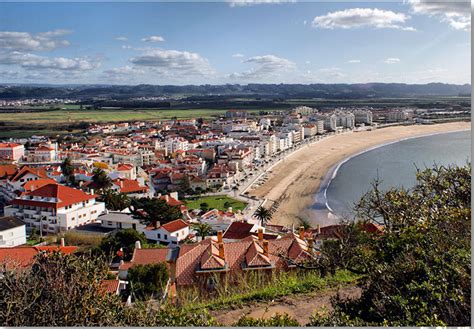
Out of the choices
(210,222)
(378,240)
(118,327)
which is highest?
(378,240)

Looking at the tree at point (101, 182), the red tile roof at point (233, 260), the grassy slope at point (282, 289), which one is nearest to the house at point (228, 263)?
the red tile roof at point (233, 260)

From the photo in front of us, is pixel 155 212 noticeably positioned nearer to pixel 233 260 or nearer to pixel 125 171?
pixel 125 171

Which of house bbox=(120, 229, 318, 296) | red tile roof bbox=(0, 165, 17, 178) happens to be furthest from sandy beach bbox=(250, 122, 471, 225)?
red tile roof bbox=(0, 165, 17, 178)

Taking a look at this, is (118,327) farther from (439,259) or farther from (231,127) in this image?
(231,127)

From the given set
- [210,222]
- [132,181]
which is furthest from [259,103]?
[210,222]

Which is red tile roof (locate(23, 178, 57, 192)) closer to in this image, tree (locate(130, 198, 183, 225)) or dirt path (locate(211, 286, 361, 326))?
tree (locate(130, 198, 183, 225))

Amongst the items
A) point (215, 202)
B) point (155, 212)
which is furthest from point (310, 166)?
point (155, 212)
